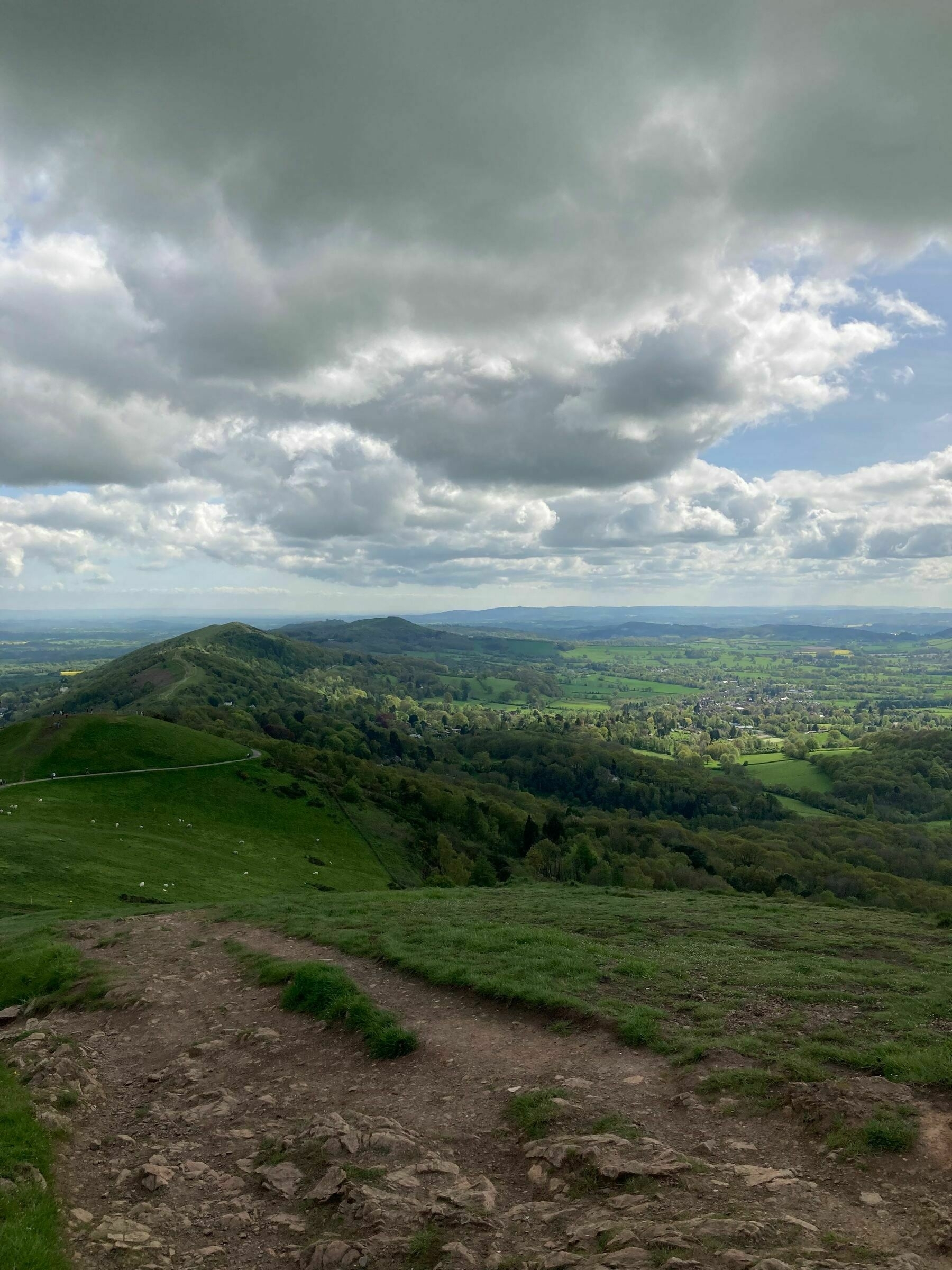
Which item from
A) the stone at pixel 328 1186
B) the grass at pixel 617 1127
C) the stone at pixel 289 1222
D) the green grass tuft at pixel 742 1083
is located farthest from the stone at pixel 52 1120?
the green grass tuft at pixel 742 1083

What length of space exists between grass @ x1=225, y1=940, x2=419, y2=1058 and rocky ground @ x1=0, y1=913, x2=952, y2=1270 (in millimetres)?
429

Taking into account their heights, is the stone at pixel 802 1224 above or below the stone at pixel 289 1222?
above

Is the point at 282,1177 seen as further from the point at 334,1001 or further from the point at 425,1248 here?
the point at 334,1001

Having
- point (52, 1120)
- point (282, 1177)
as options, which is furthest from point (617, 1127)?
point (52, 1120)

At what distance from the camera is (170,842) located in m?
59.2

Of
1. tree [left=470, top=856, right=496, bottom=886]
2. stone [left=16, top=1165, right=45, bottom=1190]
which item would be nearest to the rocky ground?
stone [left=16, top=1165, right=45, bottom=1190]

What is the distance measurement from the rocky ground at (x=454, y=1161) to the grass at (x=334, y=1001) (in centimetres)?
43

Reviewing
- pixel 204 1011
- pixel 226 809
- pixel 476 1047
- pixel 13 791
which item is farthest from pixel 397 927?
pixel 13 791

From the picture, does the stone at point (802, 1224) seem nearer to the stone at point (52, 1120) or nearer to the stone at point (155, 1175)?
the stone at point (155, 1175)

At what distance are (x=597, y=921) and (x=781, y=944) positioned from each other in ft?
24.9

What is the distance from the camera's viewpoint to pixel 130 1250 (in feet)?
31.8

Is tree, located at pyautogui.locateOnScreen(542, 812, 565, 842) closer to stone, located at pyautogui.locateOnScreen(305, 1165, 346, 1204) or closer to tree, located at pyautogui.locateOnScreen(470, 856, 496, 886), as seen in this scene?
tree, located at pyautogui.locateOnScreen(470, 856, 496, 886)

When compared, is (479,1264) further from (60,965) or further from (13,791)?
(13,791)

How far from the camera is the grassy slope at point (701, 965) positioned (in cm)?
1438
